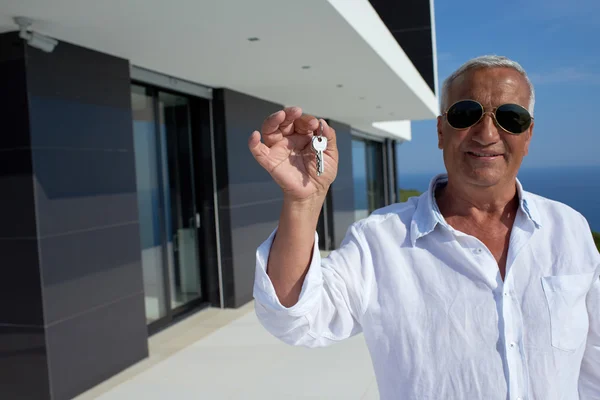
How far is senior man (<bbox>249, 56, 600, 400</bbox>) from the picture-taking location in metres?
1.14

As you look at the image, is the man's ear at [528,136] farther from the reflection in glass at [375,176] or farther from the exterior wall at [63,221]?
the reflection in glass at [375,176]

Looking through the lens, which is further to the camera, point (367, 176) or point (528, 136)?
point (367, 176)

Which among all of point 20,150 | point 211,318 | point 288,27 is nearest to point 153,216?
point 211,318

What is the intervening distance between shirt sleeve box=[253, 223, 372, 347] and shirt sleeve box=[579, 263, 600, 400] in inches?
22.3

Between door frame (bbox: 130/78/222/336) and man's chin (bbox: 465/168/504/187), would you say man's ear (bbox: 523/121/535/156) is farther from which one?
door frame (bbox: 130/78/222/336)

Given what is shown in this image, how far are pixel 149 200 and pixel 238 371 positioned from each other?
2188mm

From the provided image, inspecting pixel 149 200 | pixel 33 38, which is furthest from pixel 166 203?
pixel 33 38

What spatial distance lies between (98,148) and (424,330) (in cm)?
377

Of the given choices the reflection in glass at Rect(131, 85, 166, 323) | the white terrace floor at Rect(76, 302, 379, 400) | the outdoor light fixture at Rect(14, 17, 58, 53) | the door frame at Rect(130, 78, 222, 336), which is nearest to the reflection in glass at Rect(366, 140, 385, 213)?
the door frame at Rect(130, 78, 222, 336)

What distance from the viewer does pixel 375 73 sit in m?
6.10

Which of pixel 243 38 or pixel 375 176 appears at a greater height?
pixel 243 38

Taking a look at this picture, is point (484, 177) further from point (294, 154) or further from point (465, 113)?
point (294, 154)

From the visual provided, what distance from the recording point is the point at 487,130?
1.28m

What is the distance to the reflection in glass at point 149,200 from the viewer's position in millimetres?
5645
